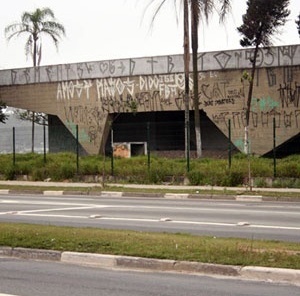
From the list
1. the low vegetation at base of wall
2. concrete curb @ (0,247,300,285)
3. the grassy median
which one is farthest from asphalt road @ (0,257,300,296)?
the low vegetation at base of wall

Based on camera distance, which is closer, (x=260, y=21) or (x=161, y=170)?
(x=161, y=170)

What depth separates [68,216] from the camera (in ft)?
43.5

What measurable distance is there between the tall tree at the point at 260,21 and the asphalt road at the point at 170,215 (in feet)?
39.5

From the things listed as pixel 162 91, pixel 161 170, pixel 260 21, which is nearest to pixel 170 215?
pixel 161 170

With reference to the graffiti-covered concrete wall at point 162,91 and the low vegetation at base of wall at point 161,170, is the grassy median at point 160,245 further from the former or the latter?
the graffiti-covered concrete wall at point 162,91

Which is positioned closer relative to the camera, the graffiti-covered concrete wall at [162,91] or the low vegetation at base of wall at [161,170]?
the low vegetation at base of wall at [161,170]

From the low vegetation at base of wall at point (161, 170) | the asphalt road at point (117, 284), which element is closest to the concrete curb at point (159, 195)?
the low vegetation at base of wall at point (161, 170)

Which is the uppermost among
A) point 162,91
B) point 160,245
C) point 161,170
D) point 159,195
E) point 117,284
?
point 162,91

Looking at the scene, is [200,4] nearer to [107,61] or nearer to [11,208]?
[107,61]

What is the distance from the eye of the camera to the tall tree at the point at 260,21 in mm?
27781

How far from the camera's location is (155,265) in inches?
306

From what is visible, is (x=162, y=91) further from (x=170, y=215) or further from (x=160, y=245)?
(x=160, y=245)

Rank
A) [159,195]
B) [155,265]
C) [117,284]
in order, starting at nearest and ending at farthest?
[117,284] → [155,265] → [159,195]

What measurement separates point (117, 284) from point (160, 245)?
1645 mm
